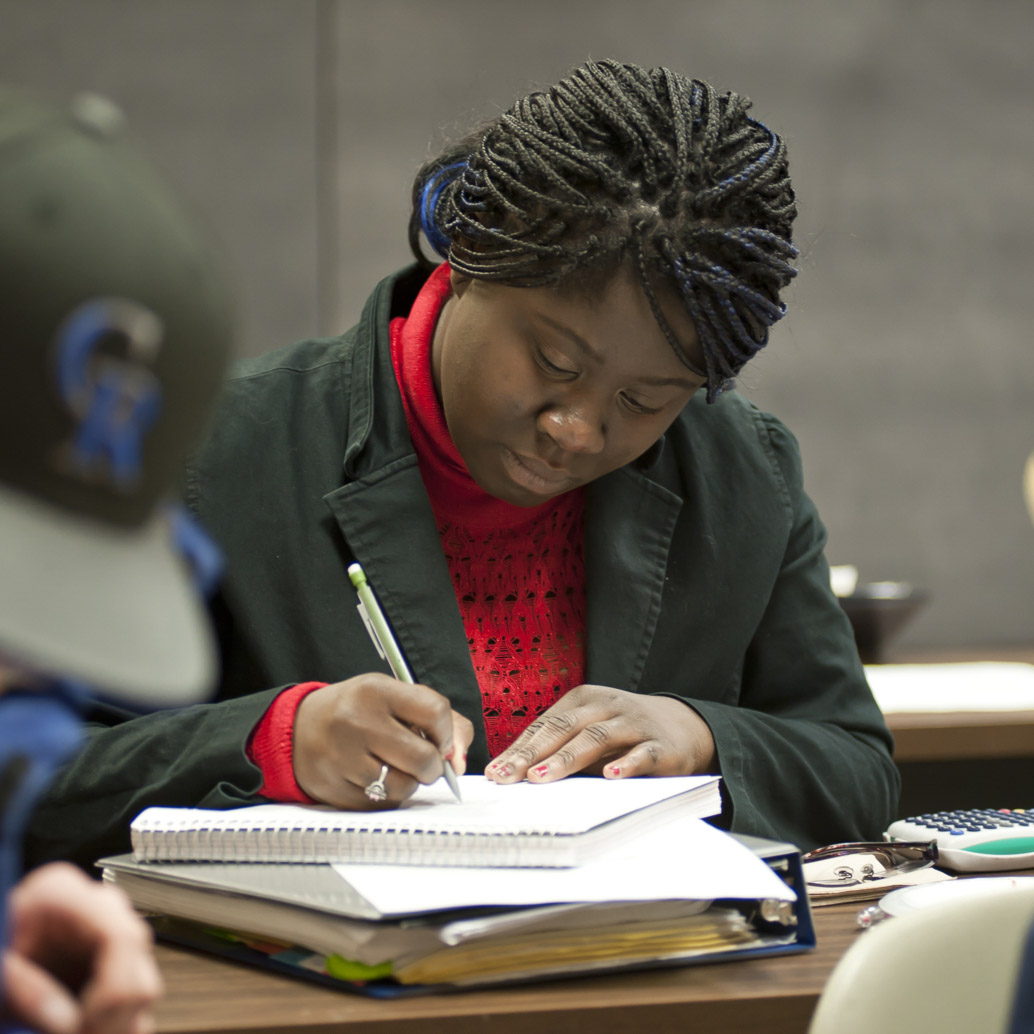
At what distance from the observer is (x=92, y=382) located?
0.34m

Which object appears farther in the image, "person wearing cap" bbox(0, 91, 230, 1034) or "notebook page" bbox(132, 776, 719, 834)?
"notebook page" bbox(132, 776, 719, 834)

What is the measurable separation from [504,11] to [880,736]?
5.56 feet

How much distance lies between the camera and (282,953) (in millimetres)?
708

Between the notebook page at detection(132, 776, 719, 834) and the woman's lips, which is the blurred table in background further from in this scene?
the notebook page at detection(132, 776, 719, 834)

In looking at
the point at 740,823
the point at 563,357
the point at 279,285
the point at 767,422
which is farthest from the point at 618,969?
the point at 279,285

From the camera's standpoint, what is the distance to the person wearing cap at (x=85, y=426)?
332 mm

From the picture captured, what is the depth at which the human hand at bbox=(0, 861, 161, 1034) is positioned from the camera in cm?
37

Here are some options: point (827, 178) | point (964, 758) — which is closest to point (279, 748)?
point (964, 758)

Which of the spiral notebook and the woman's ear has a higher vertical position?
the woman's ear

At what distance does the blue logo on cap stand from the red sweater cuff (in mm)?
541

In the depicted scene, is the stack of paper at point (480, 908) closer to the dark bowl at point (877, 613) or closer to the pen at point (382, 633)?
the pen at point (382, 633)

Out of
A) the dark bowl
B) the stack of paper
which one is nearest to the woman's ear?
the stack of paper

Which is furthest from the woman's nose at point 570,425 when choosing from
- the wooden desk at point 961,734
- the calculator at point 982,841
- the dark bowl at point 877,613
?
the dark bowl at point 877,613

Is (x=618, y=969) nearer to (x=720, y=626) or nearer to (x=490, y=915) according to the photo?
(x=490, y=915)
